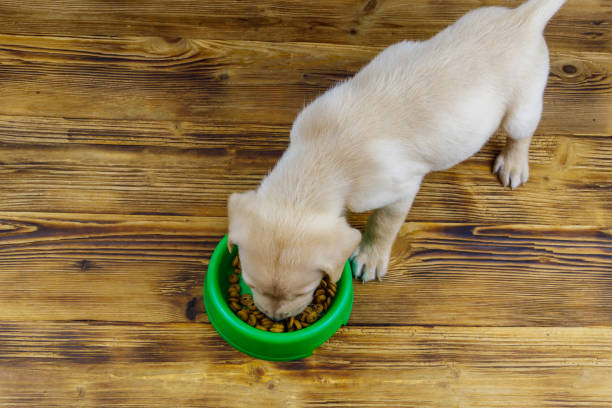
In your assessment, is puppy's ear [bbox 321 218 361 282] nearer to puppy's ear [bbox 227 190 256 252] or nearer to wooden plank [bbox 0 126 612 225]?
puppy's ear [bbox 227 190 256 252]

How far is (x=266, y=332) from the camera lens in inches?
69.3

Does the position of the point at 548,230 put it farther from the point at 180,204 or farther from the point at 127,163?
the point at 127,163

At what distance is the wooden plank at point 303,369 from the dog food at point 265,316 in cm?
17

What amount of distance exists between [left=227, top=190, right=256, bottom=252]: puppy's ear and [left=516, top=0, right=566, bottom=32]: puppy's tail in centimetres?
122

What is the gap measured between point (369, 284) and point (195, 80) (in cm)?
136

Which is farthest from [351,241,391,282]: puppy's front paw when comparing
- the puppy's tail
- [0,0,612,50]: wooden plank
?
[0,0,612,50]: wooden plank

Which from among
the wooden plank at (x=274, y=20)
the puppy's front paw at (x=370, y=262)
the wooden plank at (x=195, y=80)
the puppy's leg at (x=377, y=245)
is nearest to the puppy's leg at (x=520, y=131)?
the wooden plank at (x=195, y=80)

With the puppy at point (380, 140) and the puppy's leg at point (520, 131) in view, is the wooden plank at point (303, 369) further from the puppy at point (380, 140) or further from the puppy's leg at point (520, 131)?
the puppy's leg at point (520, 131)

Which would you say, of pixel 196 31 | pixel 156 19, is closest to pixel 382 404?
pixel 196 31

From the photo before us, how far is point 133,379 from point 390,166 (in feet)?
4.21

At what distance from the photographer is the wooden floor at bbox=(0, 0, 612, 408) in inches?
78.0

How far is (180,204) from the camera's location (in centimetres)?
227

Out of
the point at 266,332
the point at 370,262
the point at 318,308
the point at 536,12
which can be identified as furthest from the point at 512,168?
the point at 266,332

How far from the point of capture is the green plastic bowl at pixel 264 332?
1778 millimetres
